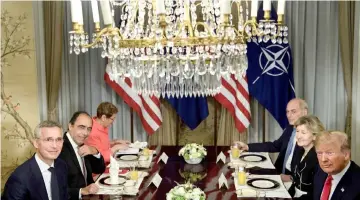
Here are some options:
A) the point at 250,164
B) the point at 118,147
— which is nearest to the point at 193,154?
the point at 250,164

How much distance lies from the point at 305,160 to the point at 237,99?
1969mm

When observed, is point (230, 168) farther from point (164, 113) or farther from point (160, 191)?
point (164, 113)

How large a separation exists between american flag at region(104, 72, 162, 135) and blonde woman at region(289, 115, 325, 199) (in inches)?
85.9

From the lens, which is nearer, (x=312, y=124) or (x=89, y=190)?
(x=89, y=190)

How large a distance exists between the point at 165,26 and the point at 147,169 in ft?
5.09

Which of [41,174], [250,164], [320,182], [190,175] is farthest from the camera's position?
[250,164]

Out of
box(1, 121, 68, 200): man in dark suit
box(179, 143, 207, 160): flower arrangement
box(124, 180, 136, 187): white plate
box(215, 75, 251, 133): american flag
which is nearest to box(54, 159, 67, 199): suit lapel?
box(1, 121, 68, 200): man in dark suit

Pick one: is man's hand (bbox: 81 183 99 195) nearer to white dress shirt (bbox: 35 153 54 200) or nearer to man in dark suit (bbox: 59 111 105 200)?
man in dark suit (bbox: 59 111 105 200)

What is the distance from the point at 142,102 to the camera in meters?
5.43

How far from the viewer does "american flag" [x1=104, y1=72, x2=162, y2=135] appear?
5.38 meters

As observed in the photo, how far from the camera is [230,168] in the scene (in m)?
3.85

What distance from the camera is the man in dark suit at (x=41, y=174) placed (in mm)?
2764

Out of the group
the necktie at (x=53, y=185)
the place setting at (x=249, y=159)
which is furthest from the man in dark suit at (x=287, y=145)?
the necktie at (x=53, y=185)

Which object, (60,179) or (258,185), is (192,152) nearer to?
(258,185)
